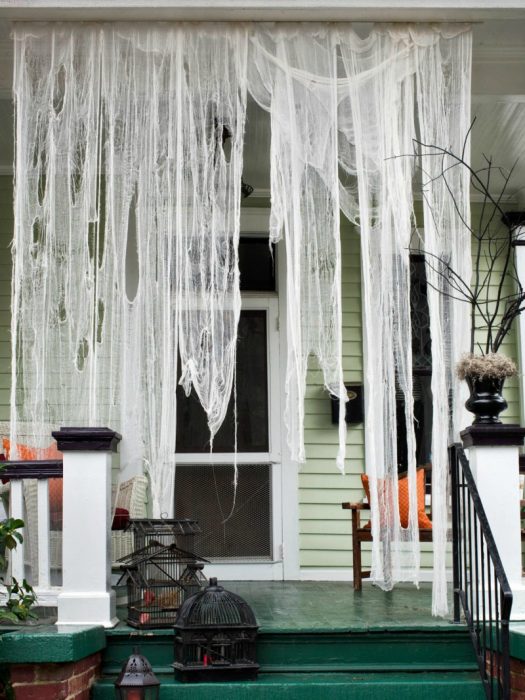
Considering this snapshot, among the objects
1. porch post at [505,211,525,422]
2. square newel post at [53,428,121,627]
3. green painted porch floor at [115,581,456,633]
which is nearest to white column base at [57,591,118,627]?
square newel post at [53,428,121,627]

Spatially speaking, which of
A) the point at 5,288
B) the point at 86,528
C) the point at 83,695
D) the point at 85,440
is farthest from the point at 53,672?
the point at 5,288

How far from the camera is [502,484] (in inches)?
181

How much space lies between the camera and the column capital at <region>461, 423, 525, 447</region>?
457 centimetres

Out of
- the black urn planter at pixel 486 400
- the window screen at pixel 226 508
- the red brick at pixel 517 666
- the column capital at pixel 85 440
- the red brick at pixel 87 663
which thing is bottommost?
the red brick at pixel 517 666

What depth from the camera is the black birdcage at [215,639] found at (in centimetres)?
425

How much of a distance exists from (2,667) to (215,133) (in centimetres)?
266

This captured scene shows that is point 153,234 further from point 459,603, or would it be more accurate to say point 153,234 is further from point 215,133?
point 459,603

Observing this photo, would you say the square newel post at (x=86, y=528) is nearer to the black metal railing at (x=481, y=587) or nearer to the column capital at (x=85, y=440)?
the column capital at (x=85, y=440)

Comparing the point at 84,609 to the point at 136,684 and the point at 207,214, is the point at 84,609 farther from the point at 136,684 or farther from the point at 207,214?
the point at 207,214

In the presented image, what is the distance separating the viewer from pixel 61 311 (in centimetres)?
498

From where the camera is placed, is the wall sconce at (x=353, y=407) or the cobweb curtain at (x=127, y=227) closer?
the cobweb curtain at (x=127, y=227)

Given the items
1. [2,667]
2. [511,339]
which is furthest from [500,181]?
[2,667]

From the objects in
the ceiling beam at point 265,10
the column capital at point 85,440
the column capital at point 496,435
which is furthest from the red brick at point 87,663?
the ceiling beam at point 265,10

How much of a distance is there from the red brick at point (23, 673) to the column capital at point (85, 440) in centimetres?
91
